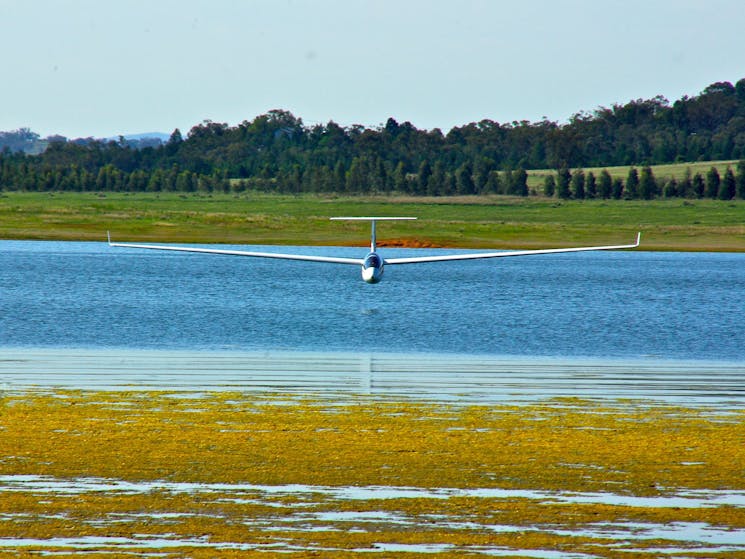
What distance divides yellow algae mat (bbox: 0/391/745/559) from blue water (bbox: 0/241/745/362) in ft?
43.1

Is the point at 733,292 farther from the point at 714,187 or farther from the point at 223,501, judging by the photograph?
the point at 714,187

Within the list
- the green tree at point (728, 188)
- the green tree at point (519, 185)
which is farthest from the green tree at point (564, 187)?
the green tree at point (728, 188)

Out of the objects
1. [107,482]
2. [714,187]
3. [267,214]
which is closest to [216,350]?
[107,482]

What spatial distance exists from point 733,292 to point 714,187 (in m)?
130

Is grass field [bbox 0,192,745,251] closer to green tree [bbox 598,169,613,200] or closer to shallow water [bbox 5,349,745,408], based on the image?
green tree [bbox 598,169,613,200]

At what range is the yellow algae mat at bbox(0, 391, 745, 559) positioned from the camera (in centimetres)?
1058

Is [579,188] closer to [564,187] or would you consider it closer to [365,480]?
[564,187]

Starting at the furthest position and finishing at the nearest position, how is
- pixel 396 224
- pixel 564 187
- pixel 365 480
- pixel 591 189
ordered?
pixel 591 189 < pixel 564 187 < pixel 396 224 < pixel 365 480

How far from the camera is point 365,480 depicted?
1321 centimetres

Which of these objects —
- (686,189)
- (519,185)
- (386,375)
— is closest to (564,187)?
(519,185)

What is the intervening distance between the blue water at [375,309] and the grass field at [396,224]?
26049mm

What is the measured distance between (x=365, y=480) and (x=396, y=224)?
115m

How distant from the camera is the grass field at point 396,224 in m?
116

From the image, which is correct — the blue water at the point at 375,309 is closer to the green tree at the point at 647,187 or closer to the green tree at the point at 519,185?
the green tree at the point at 647,187
